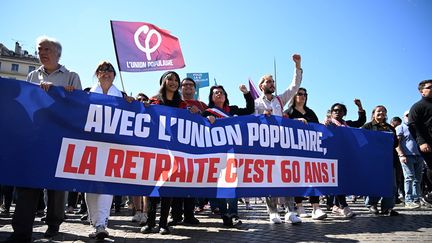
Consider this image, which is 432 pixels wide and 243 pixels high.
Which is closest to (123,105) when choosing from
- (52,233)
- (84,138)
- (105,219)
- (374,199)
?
(84,138)

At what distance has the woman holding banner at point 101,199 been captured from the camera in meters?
3.64

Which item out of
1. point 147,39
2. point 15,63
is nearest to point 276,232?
point 147,39

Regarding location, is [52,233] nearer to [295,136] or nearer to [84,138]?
[84,138]

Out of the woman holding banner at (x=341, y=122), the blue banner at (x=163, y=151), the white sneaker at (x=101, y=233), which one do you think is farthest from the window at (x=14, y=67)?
the white sneaker at (x=101, y=233)

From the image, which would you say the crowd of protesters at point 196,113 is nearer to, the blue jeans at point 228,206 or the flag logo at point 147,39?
the blue jeans at point 228,206

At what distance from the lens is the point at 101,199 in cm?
373

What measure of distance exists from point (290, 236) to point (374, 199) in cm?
343

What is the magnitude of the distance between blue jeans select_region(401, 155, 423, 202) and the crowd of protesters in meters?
0.02

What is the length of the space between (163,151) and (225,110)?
5.22 feet

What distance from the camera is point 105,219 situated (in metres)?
3.69

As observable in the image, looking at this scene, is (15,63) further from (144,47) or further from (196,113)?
(196,113)

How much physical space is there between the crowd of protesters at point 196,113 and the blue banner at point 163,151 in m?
0.18

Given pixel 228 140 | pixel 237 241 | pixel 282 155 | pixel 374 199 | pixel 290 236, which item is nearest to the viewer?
pixel 237 241

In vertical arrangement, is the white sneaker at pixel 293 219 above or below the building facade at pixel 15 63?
below
